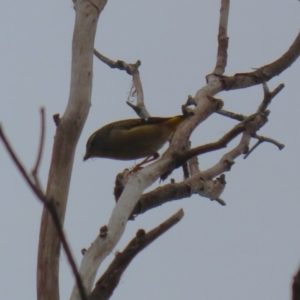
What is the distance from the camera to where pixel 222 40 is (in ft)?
18.1

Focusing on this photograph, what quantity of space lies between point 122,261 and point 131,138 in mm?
4226

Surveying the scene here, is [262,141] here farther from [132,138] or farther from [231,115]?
[132,138]

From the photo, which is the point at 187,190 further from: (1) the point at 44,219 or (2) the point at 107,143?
(2) the point at 107,143

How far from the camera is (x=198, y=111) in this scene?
4609 mm

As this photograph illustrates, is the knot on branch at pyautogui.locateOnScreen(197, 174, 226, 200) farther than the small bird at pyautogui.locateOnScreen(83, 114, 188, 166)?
No

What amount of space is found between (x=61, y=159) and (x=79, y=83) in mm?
553

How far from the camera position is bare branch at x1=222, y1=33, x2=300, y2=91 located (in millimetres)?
5156

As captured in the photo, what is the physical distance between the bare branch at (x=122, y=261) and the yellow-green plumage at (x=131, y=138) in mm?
3694

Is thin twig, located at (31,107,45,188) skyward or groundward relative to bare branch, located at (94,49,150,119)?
groundward

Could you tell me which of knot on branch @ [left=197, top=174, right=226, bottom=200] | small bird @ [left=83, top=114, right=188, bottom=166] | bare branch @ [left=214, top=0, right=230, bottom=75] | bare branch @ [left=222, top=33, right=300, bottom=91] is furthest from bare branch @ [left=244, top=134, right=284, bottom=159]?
small bird @ [left=83, top=114, right=188, bottom=166]

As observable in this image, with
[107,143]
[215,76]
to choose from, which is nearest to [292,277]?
[215,76]

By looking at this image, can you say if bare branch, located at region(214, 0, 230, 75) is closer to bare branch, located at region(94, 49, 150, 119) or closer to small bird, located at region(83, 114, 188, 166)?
small bird, located at region(83, 114, 188, 166)

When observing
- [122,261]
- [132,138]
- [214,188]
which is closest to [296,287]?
[122,261]

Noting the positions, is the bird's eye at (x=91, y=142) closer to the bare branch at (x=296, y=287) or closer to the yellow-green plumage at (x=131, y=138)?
the yellow-green plumage at (x=131, y=138)
